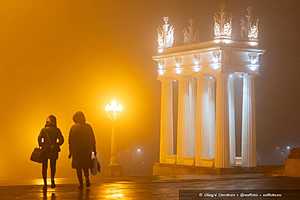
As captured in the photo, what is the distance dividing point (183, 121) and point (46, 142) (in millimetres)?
20917

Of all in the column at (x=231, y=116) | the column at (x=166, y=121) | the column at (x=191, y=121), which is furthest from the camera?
the column at (x=166, y=121)

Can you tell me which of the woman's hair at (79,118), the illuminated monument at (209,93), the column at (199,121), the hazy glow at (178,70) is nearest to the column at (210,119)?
the illuminated monument at (209,93)

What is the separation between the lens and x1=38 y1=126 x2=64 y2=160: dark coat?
765 inches

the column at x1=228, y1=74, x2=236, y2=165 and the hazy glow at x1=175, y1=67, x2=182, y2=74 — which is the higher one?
the hazy glow at x1=175, y1=67, x2=182, y2=74

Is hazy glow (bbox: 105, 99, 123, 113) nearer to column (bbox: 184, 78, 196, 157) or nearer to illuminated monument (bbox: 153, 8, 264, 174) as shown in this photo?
illuminated monument (bbox: 153, 8, 264, 174)

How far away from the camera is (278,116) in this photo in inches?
2218

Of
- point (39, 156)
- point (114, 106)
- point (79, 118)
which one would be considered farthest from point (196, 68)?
point (39, 156)

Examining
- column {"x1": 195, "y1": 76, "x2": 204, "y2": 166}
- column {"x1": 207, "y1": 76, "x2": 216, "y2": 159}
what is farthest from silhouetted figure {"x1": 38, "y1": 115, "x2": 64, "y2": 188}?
column {"x1": 207, "y1": 76, "x2": 216, "y2": 159}

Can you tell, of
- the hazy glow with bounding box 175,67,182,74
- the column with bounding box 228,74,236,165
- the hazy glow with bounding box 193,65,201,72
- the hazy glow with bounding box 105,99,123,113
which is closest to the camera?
the column with bounding box 228,74,236,165

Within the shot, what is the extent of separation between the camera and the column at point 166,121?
4075 cm

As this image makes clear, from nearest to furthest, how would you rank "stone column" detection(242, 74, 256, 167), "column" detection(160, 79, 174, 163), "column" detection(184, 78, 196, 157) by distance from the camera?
"stone column" detection(242, 74, 256, 167), "column" detection(184, 78, 196, 157), "column" detection(160, 79, 174, 163)

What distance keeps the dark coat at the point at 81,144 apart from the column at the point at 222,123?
674 inches

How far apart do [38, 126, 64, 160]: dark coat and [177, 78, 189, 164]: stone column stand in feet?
67.1

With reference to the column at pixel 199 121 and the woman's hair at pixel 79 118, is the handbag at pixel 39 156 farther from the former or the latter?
the column at pixel 199 121
